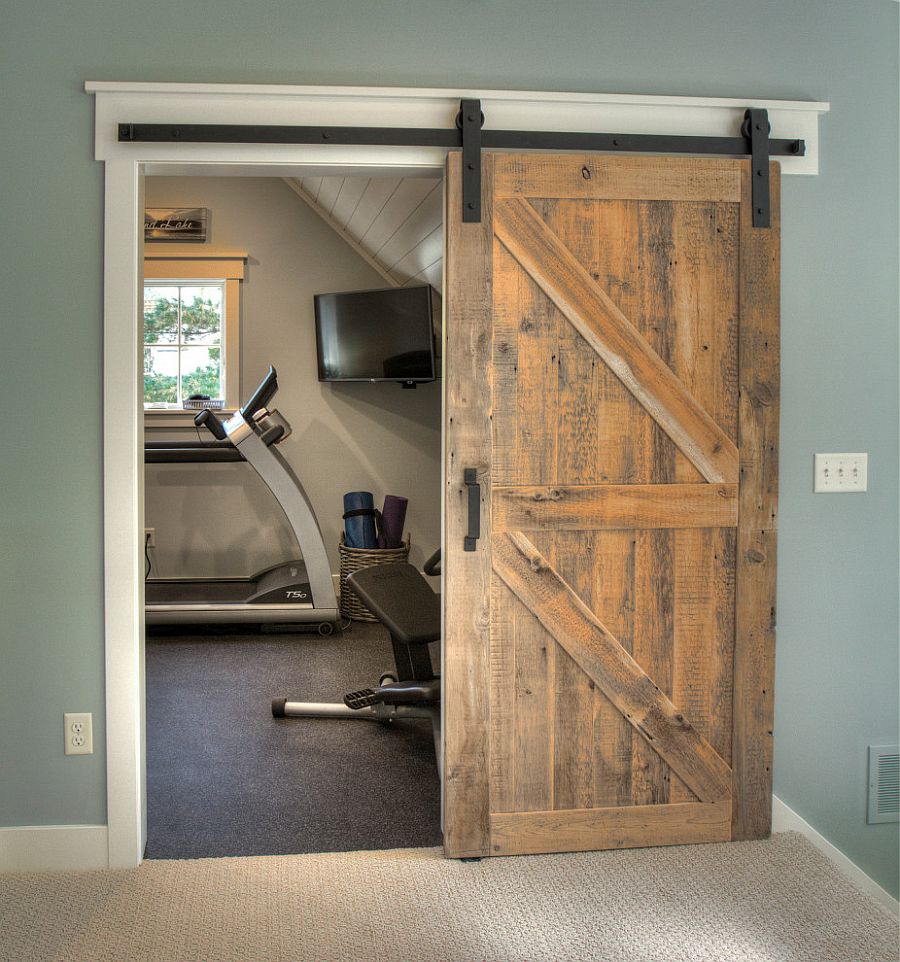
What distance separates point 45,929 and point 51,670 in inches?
23.9

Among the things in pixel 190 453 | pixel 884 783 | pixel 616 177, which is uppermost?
pixel 616 177

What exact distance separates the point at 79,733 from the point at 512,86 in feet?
6.77

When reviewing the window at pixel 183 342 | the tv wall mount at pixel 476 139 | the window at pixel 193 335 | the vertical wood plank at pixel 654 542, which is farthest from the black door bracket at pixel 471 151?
the window at pixel 183 342

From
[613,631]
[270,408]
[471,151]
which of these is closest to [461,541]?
[613,631]

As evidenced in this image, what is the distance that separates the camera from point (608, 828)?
216 cm

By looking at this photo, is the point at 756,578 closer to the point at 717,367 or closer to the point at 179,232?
the point at 717,367

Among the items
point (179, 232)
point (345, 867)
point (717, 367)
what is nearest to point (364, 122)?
point (717, 367)

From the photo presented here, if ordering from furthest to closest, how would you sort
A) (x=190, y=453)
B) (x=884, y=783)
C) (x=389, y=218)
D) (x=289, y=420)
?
(x=289, y=420)
(x=190, y=453)
(x=389, y=218)
(x=884, y=783)

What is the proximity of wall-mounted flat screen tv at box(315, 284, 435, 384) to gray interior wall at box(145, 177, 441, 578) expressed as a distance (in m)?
0.19

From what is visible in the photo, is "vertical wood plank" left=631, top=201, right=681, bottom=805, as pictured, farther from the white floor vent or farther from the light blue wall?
the white floor vent

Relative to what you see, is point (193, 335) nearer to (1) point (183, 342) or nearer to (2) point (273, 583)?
(1) point (183, 342)

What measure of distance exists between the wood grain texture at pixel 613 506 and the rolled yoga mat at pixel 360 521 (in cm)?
276

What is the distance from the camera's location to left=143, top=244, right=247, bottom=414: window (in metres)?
5.01

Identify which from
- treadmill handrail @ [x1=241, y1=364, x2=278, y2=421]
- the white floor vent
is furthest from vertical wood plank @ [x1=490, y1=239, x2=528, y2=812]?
treadmill handrail @ [x1=241, y1=364, x2=278, y2=421]
